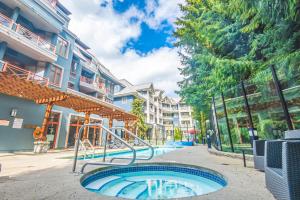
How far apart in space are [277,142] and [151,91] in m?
32.4

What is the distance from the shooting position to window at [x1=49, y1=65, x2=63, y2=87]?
12.5m

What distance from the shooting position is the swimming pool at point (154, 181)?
3.47 m

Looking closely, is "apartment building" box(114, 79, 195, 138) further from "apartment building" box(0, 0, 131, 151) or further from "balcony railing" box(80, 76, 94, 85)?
"apartment building" box(0, 0, 131, 151)

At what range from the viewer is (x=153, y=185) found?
418cm

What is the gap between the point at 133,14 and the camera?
43.5 feet

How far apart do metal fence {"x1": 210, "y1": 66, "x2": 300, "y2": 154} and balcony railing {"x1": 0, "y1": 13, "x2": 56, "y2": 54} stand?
1289cm

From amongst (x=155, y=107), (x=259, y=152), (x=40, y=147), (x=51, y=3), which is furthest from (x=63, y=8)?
(x=155, y=107)

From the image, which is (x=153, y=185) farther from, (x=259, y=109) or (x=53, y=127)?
(x=53, y=127)

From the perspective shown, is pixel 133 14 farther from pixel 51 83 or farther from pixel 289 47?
pixel 289 47

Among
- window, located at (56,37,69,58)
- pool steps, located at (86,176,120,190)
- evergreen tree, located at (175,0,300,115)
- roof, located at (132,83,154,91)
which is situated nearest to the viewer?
pool steps, located at (86,176,120,190)

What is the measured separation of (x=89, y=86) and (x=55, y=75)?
15.4 feet

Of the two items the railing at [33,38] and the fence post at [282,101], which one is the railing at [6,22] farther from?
the fence post at [282,101]

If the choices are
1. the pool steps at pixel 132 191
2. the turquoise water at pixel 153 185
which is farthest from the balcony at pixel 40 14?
the pool steps at pixel 132 191

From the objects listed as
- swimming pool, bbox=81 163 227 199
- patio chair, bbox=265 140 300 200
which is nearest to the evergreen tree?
patio chair, bbox=265 140 300 200
